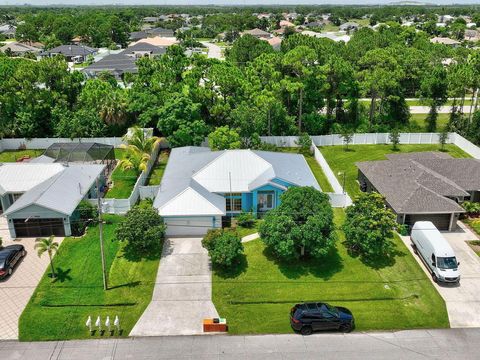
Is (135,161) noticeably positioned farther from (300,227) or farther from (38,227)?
(300,227)

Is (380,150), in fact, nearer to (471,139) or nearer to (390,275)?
(471,139)

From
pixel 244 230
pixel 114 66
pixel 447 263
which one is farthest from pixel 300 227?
pixel 114 66

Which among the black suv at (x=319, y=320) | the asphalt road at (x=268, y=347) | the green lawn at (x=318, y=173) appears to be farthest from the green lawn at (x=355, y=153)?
the asphalt road at (x=268, y=347)

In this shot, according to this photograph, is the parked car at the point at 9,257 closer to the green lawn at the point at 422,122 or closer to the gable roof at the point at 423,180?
the gable roof at the point at 423,180

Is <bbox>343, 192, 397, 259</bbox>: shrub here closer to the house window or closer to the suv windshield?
the suv windshield

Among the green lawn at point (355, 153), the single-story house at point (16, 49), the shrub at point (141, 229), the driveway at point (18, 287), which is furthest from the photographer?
the single-story house at point (16, 49)

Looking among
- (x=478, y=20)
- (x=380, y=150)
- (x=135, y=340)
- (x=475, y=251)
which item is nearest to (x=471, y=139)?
(x=380, y=150)
